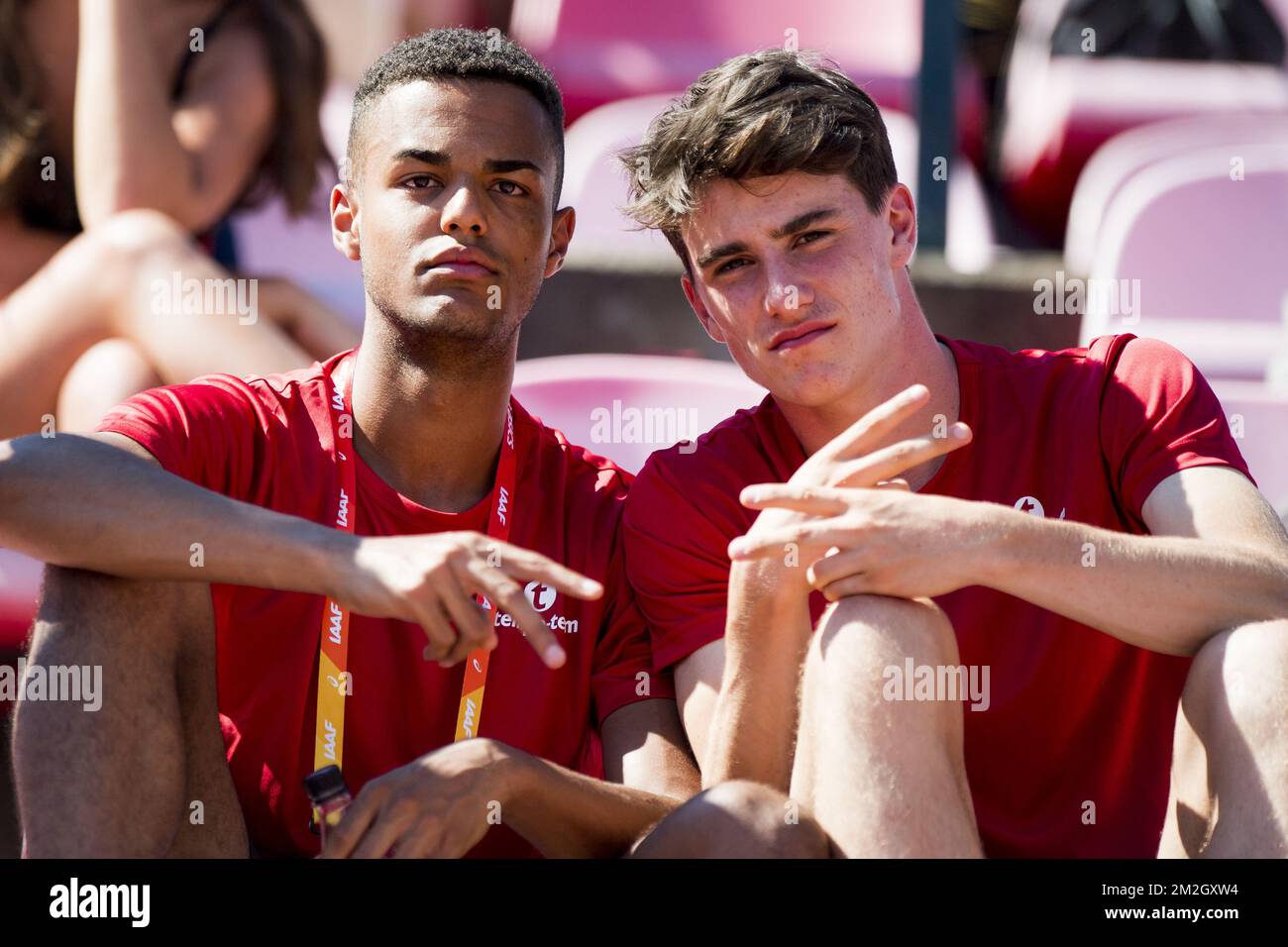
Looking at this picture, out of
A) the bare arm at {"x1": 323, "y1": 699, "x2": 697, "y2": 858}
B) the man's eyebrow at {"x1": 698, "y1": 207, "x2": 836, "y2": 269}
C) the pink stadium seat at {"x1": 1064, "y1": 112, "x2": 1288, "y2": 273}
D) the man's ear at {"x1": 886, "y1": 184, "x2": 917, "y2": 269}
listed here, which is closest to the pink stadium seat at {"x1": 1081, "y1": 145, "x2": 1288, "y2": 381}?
the pink stadium seat at {"x1": 1064, "y1": 112, "x2": 1288, "y2": 273}

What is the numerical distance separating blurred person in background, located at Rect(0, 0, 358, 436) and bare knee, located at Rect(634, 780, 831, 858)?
240cm

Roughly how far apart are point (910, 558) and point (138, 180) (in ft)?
→ 9.59

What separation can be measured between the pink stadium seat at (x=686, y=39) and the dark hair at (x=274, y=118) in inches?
28.0

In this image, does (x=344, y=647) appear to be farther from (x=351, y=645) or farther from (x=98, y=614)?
(x=98, y=614)

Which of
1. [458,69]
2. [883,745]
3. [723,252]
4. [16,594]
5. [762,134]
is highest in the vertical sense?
[458,69]

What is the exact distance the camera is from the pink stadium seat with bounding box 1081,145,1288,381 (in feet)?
15.3

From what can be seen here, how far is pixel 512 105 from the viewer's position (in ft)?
10.6

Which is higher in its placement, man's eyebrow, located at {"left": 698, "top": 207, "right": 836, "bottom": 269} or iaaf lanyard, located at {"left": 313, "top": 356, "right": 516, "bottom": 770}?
man's eyebrow, located at {"left": 698, "top": 207, "right": 836, "bottom": 269}

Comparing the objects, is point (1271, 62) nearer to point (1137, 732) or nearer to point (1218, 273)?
point (1218, 273)

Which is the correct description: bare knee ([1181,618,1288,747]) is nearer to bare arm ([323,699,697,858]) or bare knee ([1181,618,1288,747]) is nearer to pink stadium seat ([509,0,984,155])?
bare arm ([323,699,697,858])

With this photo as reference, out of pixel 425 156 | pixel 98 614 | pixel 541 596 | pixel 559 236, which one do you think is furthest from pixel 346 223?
pixel 98 614

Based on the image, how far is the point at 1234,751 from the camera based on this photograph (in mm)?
2346

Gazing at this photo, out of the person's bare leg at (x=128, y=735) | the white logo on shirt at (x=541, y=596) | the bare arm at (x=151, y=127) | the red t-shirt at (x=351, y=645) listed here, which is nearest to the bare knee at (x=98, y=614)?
the person's bare leg at (x=128, y=735)
